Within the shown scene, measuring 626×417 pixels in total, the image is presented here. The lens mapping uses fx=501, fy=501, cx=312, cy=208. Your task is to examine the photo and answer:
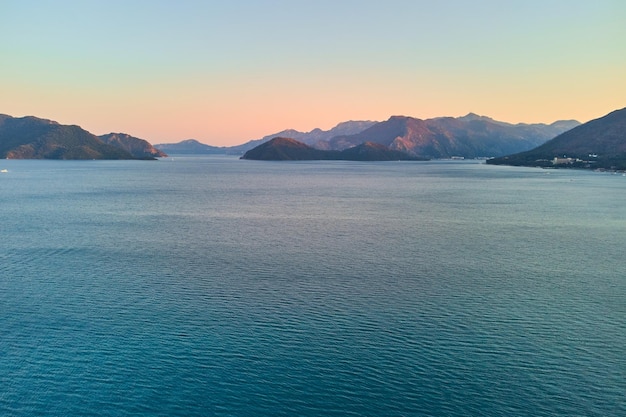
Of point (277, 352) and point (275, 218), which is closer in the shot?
point (277, 352)

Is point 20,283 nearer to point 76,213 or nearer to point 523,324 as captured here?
point 523,324

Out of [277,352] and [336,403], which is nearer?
[336,403]

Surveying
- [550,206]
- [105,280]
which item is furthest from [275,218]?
[550,206]

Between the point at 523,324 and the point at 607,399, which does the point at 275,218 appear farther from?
the point at 607,399

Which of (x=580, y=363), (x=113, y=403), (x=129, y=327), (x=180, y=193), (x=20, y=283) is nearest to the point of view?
(x=113, y=403)

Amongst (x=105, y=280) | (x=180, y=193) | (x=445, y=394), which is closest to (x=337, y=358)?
(x=445, y=394)

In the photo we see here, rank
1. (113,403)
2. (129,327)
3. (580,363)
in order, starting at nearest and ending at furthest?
(113,403)
(580,363)
(129,327)
